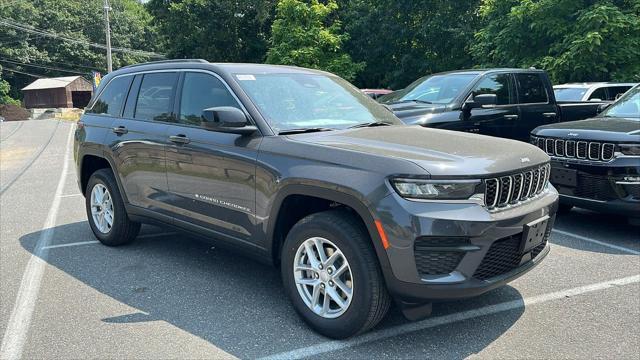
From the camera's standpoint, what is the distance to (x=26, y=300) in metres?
4.39

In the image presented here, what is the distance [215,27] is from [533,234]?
1327 inches

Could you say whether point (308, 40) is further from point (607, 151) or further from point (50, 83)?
point (50, 83)

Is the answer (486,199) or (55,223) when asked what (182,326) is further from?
(55,223)

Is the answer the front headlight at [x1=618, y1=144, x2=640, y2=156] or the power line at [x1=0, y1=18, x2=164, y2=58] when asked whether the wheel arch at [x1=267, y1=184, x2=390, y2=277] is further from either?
the power line at [x1=0, y1=18, x2=164, y2=58]

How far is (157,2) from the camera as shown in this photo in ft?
114

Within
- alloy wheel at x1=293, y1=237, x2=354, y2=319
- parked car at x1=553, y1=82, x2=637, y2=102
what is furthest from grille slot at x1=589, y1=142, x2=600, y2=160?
parked car at x1=553, y1=82, x2=637, y2=102

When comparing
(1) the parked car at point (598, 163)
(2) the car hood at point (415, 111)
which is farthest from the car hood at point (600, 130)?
(2) the car hood at point (415, 111)

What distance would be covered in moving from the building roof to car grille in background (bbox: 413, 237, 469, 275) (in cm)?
6932

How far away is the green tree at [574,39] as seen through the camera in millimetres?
14914

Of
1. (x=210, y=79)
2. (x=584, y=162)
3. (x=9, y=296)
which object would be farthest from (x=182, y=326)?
(x=584, y=162)

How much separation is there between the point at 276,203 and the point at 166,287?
1472mm

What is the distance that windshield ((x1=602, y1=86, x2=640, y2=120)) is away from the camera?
6961 mm

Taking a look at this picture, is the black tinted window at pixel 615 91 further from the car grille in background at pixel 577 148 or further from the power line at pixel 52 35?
the power line at pixel 52 35

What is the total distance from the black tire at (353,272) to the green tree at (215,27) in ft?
103
